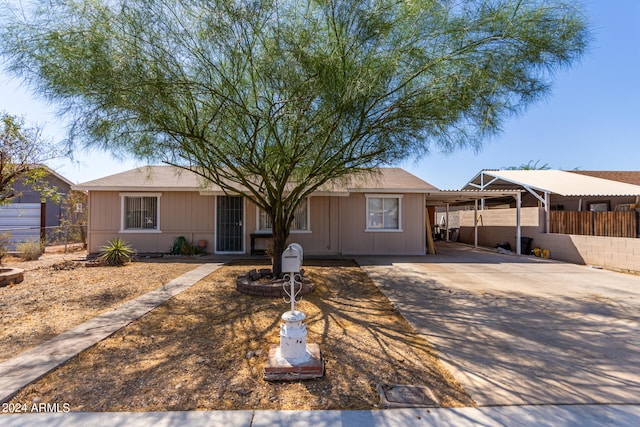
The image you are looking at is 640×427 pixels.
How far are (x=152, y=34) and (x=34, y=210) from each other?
590 inches

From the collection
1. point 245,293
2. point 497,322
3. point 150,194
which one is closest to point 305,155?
point 245,293

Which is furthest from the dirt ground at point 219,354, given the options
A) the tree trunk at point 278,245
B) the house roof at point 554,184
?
the house roof at point 554,184

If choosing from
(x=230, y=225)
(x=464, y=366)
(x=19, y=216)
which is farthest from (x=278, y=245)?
(x=19, y=216)

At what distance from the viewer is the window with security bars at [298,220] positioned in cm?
→ 1162

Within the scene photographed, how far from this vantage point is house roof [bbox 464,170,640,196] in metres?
11.3

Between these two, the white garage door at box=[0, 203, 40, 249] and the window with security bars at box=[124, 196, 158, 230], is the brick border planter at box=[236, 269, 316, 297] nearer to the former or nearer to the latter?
the window with security bars at box=[124, 196, 158, 230]

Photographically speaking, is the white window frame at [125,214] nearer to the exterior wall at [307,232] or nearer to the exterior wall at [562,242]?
the exterior wall at [307,232]

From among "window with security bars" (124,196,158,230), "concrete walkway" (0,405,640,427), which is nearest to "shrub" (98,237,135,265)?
"window with security bars" (124,196,158,230)

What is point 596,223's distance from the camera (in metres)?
10.2

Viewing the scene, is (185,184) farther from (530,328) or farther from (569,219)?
(569,219)

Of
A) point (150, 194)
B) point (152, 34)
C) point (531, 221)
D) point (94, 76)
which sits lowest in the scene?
point (531, 221)

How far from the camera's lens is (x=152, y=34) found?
4.48 m

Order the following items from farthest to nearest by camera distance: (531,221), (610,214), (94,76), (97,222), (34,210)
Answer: (34,210)
(531,221)
(97,222)
(610,214)
(94,76)

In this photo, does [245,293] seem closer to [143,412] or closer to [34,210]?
[143,412]
